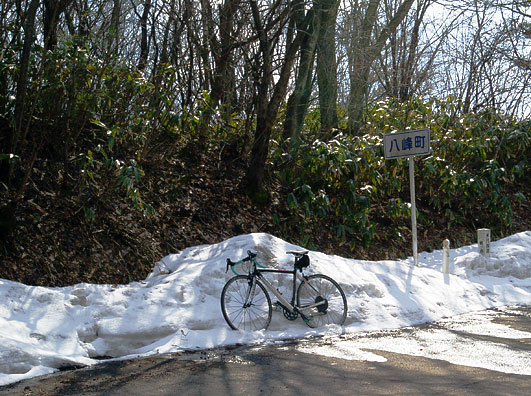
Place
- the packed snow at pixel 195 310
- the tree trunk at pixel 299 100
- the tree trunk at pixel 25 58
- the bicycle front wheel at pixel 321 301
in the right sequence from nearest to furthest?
the packed snow at pixel 195 310
the bicycle front wheel at pixel 321 301
the tree trunk at pixel 25 58
the tree trunk at pixel 299 100

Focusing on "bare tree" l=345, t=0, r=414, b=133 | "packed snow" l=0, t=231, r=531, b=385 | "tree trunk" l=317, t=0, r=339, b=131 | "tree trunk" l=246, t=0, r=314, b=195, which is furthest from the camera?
"bare tree" l=345, t=0, r=414, b=133

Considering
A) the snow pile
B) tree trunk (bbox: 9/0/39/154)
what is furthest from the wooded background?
the snow pile

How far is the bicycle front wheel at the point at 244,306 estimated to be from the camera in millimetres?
7320

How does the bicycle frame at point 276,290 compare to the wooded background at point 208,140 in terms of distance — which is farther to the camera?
the wooded background at point 208,140

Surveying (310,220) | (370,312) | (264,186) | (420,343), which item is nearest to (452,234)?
(310,220)

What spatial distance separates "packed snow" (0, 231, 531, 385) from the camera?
6355 mm

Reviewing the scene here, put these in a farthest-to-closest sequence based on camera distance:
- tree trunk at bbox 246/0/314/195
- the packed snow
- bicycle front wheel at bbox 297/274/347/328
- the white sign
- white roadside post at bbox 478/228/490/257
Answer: white roadside post at bbox 478/228/490/257 → tree trunk at bbox 246/0/314/195 → the white sign → bicycle front wheel at bbox 297/274/347/328 → the packed snow

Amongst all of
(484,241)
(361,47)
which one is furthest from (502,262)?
(361,47)

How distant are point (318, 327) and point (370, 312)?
0.93 meters

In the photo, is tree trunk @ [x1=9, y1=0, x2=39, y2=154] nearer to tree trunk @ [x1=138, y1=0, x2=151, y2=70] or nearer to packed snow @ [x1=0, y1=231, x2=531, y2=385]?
packed snow @ [x1=0, y1=231, x2=531, y2=385]

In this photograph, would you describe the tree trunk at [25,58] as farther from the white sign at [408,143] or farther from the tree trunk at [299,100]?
the white sign at [408,143]

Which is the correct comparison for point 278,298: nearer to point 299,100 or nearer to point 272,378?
point 272,378

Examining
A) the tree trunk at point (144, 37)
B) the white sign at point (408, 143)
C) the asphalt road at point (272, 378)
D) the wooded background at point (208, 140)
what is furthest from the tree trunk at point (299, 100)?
the asphalt road at point (272, 378)

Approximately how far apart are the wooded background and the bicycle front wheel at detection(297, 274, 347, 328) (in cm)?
280
